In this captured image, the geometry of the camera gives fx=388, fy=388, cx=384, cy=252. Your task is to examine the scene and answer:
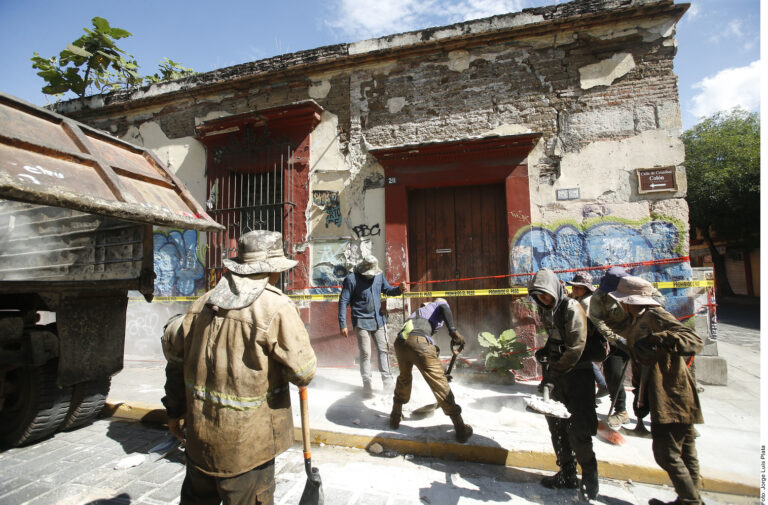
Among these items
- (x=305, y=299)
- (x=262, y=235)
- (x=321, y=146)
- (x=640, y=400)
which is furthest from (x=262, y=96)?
(x=640, y=400)

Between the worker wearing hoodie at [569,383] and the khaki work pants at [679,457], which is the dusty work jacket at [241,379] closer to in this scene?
the worker wearing hoodie at [569,383]

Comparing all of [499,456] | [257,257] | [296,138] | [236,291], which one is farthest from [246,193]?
[499,456]

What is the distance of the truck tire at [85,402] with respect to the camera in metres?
3.96

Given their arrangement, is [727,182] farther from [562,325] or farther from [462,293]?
[562,325]

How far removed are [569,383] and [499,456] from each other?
96 centimetres

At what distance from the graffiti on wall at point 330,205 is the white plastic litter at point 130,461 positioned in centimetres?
422

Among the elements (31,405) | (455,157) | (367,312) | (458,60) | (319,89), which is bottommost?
(31,405)

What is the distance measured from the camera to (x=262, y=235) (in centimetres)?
226

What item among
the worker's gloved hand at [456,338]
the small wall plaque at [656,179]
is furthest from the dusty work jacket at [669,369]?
the small wall plaque at [656,179]

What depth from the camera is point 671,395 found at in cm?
257

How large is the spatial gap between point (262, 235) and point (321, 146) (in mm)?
5127

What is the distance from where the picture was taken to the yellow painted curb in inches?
115

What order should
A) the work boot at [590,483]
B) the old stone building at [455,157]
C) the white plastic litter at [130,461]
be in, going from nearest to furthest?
the work boot at [590,483], the white plastic litter at [130,461], the old stone building at [455,157]

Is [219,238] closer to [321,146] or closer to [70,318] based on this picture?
[321,146]
